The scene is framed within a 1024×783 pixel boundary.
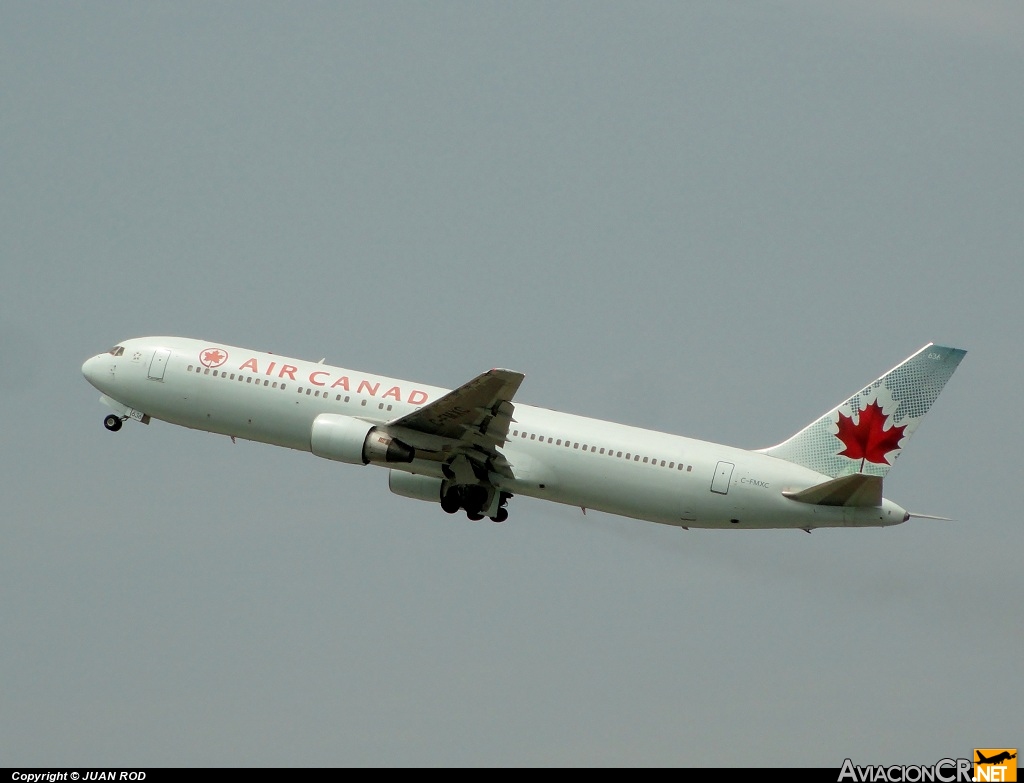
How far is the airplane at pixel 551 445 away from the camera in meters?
53.7

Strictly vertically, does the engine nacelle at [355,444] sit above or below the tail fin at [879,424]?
below

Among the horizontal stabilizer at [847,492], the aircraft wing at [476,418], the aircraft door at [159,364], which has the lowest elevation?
the horizontal stabilizer at [847,492]

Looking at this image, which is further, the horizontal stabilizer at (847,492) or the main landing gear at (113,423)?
the main landing gear at (113,423)

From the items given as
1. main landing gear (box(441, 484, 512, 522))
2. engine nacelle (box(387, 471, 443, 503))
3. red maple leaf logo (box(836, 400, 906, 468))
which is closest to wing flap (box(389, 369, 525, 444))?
main landing gear (box(441, 484, 512, 522))

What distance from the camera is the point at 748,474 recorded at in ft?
177

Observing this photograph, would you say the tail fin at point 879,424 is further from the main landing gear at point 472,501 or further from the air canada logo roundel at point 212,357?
the air canada logo roundel at point 212,357

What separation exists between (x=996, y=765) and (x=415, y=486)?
81.7 ft

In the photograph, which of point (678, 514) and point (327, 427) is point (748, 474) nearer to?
point (678, 514)

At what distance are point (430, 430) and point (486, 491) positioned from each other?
3.41 metres

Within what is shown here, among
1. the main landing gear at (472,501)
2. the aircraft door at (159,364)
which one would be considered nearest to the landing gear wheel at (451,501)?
the main landing gear at (472,501)

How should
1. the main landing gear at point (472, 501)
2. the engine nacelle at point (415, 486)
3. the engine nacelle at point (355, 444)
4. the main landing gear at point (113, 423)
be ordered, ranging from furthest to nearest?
the main landing gear at point (113, 423)
the engine nacelle at point (415, 486)
the main landing gear at point (472, 501)
the engine nacelle at point (355, 444)

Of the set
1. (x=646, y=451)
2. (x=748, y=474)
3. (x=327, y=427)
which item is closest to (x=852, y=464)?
(x=748, y=474)

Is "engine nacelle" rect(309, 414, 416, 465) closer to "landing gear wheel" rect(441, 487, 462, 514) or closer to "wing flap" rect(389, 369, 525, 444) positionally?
"wing flap" rect(389, 369, 525, 444)

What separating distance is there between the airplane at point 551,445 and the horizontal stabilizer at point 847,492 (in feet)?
0.16
